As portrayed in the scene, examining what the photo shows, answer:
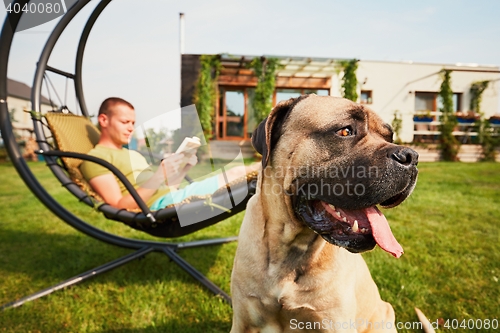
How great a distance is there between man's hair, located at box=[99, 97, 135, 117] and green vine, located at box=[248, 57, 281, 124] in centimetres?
1175

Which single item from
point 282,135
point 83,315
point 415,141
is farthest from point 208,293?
point 415,141

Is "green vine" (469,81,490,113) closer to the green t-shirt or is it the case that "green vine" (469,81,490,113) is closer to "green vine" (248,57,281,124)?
"green vine" (248,57,281,124)

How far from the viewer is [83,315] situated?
8.10 ft


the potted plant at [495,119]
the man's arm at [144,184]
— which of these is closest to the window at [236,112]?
the potted plant at [495,119]

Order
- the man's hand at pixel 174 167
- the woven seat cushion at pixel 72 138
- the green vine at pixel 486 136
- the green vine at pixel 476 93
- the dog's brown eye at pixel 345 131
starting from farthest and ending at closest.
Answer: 1. the green vine at pixel 476 93
2. the green vine at pixel 486 136
3. the woven seat cushion at pixel 72 138
4. the man's hand at pixel 174 167
5. the dog's brown eye at pixel 345 131

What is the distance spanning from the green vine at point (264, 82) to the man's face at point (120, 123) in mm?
11796

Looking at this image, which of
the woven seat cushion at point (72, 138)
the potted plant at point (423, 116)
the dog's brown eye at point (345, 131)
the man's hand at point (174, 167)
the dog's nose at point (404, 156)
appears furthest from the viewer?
the potted plant at point (423, 116)

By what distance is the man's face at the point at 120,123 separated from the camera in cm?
322

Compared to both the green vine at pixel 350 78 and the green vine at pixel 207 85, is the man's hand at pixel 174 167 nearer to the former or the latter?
the green vine at pixel 207 85

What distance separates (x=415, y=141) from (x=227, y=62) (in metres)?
10.1

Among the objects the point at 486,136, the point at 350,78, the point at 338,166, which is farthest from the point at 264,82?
the point at 338,166

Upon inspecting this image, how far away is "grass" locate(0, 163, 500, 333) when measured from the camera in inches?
94.6

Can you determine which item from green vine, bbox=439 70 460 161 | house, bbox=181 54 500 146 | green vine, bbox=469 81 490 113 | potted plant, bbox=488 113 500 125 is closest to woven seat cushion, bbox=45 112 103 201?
house, bbox=181 54 500 146

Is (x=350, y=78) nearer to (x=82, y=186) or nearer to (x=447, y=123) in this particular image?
(x=447, y=123)
